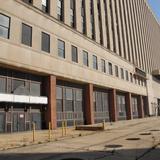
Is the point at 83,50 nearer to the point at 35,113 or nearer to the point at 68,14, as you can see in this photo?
the point at 68,14

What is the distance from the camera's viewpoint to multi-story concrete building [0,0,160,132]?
26469 mm

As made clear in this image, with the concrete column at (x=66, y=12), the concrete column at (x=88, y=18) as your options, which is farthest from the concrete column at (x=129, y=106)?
the concrete column at (x=66, y=12)

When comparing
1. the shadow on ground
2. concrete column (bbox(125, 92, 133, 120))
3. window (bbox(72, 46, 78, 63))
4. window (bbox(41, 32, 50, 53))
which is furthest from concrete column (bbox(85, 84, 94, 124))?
the shadow on ground

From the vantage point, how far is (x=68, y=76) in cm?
3425

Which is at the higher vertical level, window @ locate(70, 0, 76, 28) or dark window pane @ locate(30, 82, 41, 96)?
window @ locate(70, 0, 76, 28)

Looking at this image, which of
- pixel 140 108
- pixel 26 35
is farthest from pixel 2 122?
pixel 140 108

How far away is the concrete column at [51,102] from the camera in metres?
30.2

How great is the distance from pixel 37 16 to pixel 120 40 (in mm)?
28004

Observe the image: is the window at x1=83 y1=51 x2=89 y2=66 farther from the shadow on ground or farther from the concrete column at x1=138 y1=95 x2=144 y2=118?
the concrete column at x1=138 y1=95 x2=144 y2=118

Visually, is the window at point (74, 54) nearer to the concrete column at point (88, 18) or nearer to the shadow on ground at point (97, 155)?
the concrete column at point (88, 18)

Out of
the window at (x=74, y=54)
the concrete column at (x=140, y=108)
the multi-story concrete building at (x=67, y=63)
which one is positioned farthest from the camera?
the concrete column at (x=140, y=108)

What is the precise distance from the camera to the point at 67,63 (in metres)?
34.4

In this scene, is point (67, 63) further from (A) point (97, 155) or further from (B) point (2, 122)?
(A) point (97, 155)

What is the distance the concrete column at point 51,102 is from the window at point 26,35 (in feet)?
15.7
